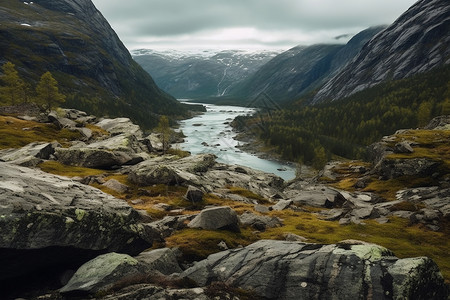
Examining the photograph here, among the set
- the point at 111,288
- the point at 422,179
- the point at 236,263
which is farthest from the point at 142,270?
the point at 422,179

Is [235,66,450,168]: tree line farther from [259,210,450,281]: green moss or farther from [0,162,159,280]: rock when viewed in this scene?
[0,162,159,280]: rock

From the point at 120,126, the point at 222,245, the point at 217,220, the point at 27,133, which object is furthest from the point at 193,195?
the point at 120,126

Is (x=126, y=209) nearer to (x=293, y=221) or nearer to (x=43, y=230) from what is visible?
(x=43, y=230)

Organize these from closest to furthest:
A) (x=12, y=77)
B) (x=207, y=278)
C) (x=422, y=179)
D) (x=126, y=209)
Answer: (x=207, y=278)
(x=126, y=209)
(x=422, y=179)
(x=12, y=77)

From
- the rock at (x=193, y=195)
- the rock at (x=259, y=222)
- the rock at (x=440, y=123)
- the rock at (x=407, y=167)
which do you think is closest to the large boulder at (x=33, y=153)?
the rock at (x=193, y=195)

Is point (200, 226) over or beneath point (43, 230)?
beneath

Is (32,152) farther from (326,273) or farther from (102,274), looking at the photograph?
(326,273)

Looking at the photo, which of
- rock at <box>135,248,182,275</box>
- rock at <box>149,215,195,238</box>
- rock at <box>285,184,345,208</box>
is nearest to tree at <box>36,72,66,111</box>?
rock at <box>285,184,345,208</box>
